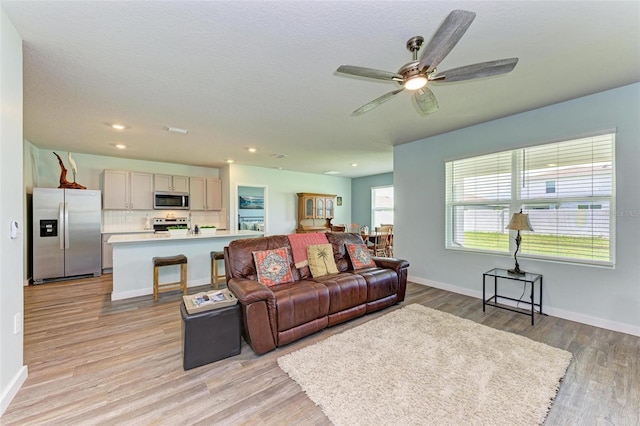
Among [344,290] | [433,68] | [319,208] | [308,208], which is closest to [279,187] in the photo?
[308,208]

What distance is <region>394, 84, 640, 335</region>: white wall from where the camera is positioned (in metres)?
2.68

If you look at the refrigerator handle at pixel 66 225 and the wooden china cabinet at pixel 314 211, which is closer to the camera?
the refrigerator handle at pixel 66 225

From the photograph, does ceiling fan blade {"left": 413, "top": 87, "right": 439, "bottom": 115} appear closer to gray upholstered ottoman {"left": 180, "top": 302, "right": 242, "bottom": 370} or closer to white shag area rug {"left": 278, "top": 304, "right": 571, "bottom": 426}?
white shag area rug {"left": 278, "top": 304, "right": 571, "bottom": 426}

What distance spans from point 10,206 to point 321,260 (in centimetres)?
268

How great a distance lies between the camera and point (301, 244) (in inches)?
134

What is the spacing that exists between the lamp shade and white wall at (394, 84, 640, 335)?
0.52 metres

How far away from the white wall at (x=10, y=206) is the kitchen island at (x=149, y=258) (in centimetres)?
194

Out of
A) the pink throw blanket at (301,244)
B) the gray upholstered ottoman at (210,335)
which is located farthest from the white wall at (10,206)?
the pink throw blanket at (301,244)

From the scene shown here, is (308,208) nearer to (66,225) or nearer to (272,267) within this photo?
(272,267)

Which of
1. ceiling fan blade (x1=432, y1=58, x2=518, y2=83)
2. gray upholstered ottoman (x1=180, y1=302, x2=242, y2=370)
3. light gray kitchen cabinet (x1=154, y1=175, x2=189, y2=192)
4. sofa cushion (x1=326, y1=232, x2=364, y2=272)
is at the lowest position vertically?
gray upholstered ottoman (x1=180, y1=302, x2=242, y2=370)

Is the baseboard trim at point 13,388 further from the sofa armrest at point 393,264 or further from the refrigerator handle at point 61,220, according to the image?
the refrigerator handle at point 61,220

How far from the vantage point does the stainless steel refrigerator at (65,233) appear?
15.0 feet

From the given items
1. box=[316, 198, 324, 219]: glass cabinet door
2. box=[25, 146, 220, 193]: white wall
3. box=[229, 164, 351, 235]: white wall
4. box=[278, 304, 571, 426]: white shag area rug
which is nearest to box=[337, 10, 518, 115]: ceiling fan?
box=[278, 304, 571, 426]: white shag area rug

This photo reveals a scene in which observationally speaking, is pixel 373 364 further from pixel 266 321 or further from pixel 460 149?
pixel 460 149
